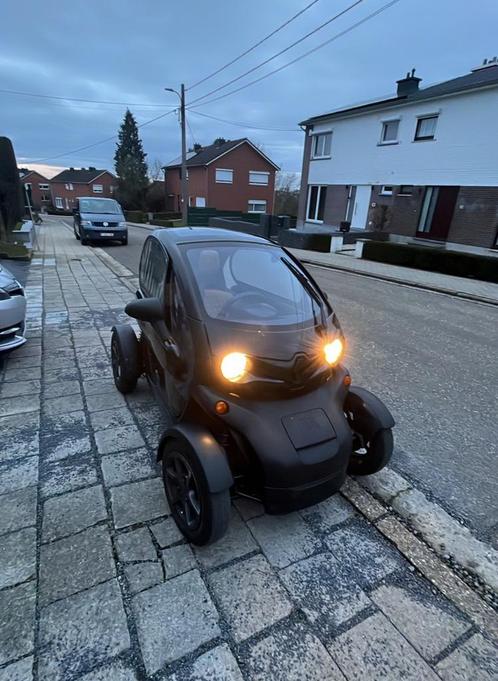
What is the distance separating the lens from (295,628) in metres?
1.56

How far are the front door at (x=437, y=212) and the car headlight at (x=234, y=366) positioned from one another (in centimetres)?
1689

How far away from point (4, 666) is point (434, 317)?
7164 mm

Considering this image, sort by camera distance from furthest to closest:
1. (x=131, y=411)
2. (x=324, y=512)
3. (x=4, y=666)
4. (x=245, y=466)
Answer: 1. (x=131, y=411)
2. (x=324, y=512)
3. (x=245, y=466)
4. (x=4, y=666)

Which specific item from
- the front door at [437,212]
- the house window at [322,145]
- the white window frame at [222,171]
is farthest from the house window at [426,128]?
the white window frame at [222,171]

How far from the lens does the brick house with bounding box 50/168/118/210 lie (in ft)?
209

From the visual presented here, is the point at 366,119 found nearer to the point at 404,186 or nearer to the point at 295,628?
the point at 404,186

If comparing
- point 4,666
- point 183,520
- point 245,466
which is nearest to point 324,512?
point 245,466

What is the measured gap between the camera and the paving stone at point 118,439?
8.77ft

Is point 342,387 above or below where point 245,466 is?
above

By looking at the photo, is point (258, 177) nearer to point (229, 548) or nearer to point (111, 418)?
point (111, 418)

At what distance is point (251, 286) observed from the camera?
2.54m

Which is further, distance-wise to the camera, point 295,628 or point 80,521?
point 80,521

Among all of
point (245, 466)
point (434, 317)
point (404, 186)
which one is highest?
point (404, 186)

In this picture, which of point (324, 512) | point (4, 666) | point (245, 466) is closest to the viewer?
point (4, 666)
